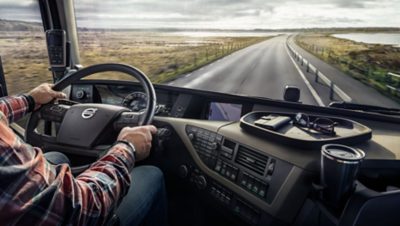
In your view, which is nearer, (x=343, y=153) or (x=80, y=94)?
(x=343, y=153)

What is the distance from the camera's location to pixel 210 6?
5.44 feet

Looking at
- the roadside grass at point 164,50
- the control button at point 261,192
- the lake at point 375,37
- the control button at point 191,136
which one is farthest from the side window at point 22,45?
the lake at point 375,37

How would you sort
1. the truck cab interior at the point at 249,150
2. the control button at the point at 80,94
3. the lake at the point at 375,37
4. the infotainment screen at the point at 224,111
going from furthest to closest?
1. the control button at the point at 80,94
2. the infotainment screen at the point at 224,111
3. the lake at the point at 375,37
4. the truck cab interior at the point at 249,150

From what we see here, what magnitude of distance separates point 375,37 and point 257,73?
0.56 metres

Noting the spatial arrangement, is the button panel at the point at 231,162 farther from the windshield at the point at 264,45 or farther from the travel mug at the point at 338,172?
the windshield at the point at 264,45

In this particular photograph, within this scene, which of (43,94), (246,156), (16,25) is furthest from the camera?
(16,25)

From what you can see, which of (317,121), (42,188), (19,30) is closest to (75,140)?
(42,188)

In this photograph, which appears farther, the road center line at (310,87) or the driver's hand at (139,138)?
the road center line at (310,87)

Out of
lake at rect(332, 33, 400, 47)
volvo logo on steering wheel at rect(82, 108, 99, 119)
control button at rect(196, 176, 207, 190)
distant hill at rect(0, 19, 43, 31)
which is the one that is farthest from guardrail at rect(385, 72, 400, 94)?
distant hill at rect(0, 19, 43, 31)

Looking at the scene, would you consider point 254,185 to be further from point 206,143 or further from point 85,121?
point 85,121

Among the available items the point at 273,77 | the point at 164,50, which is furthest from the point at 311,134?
the point at 164,50

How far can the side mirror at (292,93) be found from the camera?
156 cm

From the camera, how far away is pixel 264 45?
5.26 feet

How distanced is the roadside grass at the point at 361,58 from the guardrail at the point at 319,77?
70mm
